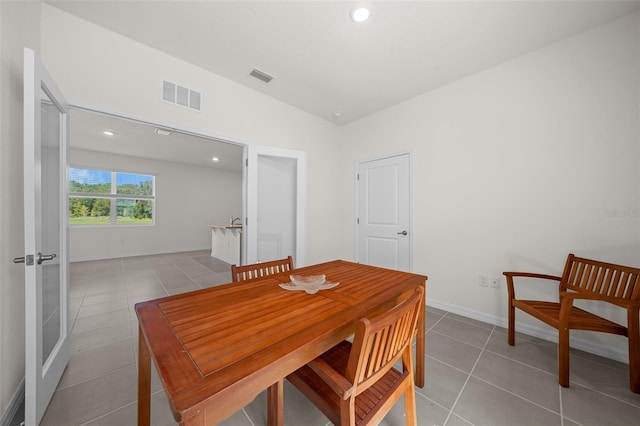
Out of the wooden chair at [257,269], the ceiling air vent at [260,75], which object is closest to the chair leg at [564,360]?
the wooden chair at [257,269]

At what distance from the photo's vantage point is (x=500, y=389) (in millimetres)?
1523

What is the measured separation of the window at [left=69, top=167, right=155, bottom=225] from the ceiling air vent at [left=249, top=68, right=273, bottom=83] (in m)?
5.50

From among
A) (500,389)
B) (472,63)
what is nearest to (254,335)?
(500,389)

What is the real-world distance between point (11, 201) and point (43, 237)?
25 centimetres

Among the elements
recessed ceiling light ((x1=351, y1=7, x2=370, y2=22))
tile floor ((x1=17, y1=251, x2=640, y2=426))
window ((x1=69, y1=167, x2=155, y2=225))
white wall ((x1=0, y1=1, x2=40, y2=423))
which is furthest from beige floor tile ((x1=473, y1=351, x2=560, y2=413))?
window ((x1=69, y1=167, x2=155, y2=225))

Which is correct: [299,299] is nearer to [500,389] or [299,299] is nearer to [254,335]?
[254,335]

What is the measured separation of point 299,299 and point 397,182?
250 cm

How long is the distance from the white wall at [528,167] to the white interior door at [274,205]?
61.1 inches

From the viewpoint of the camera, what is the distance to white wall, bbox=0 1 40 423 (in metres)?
1.24

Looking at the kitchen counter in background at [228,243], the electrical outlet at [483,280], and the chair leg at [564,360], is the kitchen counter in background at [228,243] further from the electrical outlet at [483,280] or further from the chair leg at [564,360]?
the chair leg at [564,360]

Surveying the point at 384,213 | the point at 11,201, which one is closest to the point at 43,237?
the point at 11,201

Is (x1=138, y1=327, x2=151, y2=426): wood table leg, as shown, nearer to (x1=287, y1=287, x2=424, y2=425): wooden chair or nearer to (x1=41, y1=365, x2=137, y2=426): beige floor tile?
(x1=41, y1=365, x2=137, y2=426): beige floor tile

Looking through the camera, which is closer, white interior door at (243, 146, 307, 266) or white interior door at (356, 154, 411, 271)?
white interior door at (243, 146, 307, 266)

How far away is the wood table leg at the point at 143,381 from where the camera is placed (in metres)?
1.07
